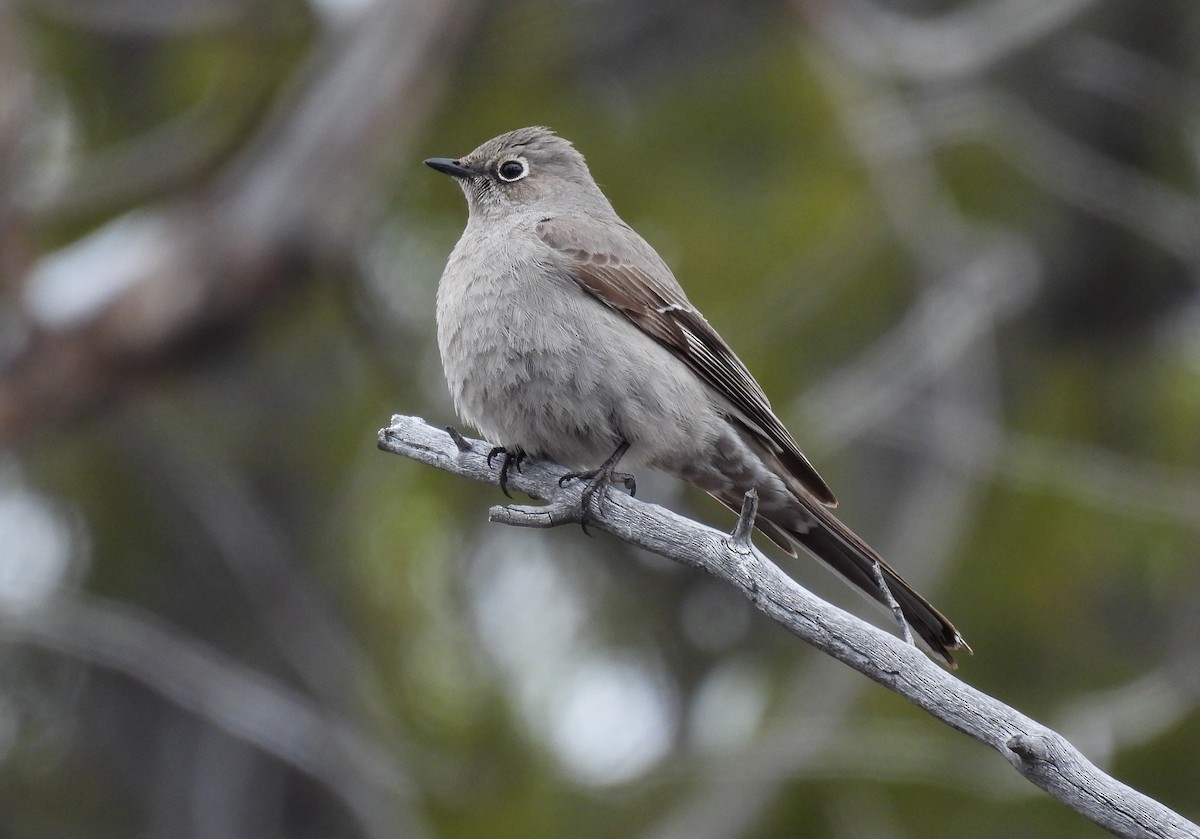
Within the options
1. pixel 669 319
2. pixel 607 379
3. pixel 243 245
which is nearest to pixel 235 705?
pixel 243 245

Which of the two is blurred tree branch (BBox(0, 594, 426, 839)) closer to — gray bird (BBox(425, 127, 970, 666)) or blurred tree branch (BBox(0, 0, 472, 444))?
blurred tree branch (BBox(0, 0, 472, 444))

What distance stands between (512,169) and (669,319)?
46.6 inches

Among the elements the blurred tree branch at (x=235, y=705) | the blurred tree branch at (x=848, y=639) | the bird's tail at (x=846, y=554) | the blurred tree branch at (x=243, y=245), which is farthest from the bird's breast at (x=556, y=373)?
the blurred tree branch at (x=243, y=245)

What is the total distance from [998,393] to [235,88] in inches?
220

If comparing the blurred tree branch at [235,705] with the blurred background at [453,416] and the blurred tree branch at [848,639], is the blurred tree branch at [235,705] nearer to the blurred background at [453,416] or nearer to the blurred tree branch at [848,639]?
the blurred background at [453,416]

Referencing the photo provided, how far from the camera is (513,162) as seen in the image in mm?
6027

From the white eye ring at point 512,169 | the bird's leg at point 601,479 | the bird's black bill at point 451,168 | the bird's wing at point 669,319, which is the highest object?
the white eye ring at point 512,169

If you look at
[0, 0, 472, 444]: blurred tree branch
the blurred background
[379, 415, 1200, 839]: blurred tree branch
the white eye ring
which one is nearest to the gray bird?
[379, 415, 1200, 839]: blurred tree branch

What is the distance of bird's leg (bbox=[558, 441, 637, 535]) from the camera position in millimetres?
4296

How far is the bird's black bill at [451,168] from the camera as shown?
233 inches

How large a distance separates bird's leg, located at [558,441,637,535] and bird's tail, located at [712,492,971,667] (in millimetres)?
526

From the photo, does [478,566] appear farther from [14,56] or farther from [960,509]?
[14,56]

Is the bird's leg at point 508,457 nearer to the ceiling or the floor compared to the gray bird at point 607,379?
nearer to the floor

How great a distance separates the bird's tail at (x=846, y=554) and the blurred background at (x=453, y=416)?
2.46m
